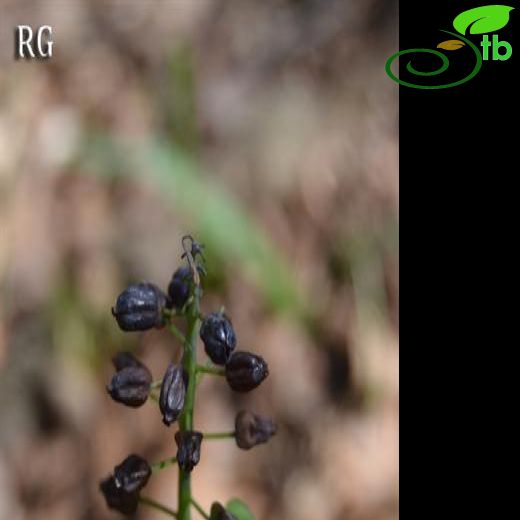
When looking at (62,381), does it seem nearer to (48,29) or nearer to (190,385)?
(48,29)

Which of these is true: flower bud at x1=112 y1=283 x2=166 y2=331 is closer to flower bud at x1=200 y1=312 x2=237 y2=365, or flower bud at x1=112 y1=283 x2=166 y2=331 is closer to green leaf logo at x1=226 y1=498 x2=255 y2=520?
flower bud at x1=200 y1=312 x2=237 y2=365

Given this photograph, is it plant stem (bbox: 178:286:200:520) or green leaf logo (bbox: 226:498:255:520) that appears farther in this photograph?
green leaf logo (bbox: 226:498:255:520)
